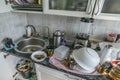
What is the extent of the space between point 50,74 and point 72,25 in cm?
74

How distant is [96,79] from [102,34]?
663 mm

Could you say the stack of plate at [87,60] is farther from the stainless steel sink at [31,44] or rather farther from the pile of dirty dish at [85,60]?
the stainless steel sink at [31,44]

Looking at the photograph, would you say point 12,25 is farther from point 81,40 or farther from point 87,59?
point 87,59

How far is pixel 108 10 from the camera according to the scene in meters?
0.94


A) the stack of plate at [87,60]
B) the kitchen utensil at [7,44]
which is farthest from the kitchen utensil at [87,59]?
the kitchen utensil at [7,44]

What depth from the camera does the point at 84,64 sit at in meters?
0.95

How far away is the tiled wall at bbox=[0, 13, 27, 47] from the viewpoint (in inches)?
50.8

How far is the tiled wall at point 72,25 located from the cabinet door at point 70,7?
342mm

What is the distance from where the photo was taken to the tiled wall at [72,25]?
4.20ft

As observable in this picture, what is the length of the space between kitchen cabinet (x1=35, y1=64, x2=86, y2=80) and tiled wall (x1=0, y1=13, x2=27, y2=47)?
66cm

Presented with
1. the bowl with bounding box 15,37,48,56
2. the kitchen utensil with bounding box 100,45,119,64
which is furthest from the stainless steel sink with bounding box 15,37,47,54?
the kitchen utensil with bounding box 100,45,119,64

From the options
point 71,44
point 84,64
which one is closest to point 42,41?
point 71,44

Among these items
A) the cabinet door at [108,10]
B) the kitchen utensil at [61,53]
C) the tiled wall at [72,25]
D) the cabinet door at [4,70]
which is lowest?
the cabinet door at [4,70]

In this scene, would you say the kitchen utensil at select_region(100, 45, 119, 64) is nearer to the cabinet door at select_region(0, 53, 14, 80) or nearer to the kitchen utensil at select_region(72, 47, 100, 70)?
the kitchen utensil at select_region(72, 47, 100, 70)
